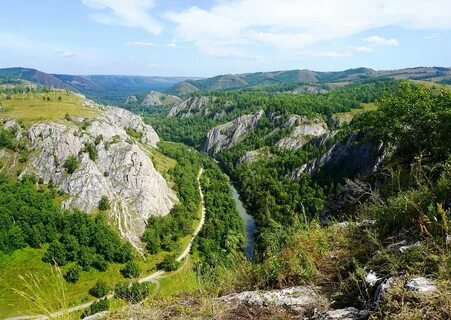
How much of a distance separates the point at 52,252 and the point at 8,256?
9428 millimetres

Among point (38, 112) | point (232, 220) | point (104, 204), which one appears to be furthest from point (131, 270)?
point (38, 112)

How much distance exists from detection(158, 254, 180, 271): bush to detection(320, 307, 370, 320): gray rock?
91.8 metres

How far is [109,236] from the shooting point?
3996 inches

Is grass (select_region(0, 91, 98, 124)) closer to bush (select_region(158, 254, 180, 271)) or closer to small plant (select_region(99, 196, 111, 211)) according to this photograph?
small plant (select_region(99, 196, 111, 211))

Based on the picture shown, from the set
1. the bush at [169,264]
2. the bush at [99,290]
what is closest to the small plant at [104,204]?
the bush at [169,264]

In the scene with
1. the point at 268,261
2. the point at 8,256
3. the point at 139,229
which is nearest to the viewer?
the point at 268,261

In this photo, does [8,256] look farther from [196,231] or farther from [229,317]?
[229,317]

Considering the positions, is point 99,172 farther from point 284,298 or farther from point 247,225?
point 284,298

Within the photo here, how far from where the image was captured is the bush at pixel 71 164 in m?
117

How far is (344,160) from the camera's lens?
136 meters

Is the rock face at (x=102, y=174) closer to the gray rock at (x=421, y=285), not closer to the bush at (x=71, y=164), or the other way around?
the bush at (x=71, y=164)

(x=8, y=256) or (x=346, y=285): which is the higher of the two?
(x=346, y=285)

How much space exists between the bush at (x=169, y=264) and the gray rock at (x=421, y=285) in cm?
9247

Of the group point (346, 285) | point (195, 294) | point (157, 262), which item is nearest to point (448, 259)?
point (346, 285)
